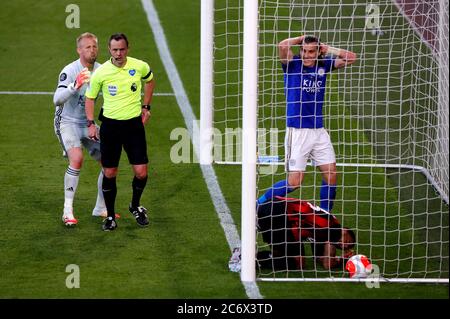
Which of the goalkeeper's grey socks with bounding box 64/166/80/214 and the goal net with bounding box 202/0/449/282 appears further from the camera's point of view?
the goalkeeper's grey socks with bounding box 64/166/80/214

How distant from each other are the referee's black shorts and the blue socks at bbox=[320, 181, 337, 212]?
191 cm

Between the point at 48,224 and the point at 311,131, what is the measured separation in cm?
302

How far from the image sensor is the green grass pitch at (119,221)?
10.2 meters

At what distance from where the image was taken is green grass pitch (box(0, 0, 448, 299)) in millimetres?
10156

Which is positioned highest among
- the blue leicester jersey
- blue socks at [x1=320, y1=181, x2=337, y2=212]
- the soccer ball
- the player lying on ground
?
the blue leicester jersey

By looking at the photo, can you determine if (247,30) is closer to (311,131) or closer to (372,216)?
(311,131)

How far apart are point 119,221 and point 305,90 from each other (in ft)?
8.41

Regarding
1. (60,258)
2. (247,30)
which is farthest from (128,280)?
(247,30)

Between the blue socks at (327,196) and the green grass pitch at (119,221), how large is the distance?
1.09 meters

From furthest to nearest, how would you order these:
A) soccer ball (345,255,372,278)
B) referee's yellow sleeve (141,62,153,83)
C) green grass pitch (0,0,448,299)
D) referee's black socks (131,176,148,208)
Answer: referee's black socks (131,176,148,208)
referee's yellow sleeve (141,62,153,83)
soccer ball (345,255,372,278)
green grass pitch (0,0,448,299)

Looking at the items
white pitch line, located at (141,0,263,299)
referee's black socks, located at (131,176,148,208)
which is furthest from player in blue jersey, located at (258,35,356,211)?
referee's black socks, located at (131,176,148,208)

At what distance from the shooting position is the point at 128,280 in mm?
10336

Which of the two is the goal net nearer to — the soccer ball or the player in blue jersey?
the soccer ball

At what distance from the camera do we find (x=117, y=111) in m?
11.5
